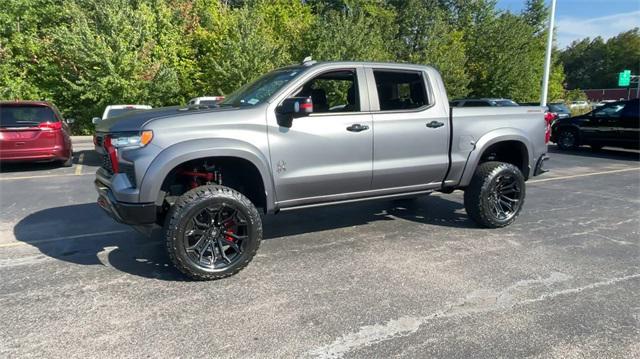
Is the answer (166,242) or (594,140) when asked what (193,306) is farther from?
(594,140)

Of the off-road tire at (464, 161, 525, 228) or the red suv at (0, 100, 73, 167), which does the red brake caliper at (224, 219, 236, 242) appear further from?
the red suv at (0, 100, 73, 167)

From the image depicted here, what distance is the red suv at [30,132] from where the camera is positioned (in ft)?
30.6

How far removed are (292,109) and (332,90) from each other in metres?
0.98

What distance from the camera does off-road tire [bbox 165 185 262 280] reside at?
3730 millimetres

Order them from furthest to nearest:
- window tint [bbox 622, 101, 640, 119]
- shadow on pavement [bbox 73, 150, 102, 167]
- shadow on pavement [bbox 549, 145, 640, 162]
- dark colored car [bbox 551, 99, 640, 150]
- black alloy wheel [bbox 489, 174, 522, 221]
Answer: shadow on pavement [bbox 549, 145, 640, 162] < dark colored car [bbox 551, 99, 640, 150] < window tint [bbox 622, 101, 640, 119] < shadow on pavement [bbox 73, 150, 102, 167] < black alloy wheel [bbox 489, 174, 522, 221]

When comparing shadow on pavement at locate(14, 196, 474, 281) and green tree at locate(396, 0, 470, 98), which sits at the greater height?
green tree at locate(396, 0, 470, 98)

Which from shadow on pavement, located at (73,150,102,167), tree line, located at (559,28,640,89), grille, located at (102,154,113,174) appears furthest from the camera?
tree line, located at (559,28,640,89)

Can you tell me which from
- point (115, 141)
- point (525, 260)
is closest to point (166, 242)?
point (115, 141)

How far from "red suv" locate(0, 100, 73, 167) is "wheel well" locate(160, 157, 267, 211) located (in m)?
6.97

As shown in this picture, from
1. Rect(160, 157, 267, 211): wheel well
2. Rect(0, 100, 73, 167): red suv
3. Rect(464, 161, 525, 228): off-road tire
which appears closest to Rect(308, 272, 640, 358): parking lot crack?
Rect(464, 161, 525, 228): off-road tire

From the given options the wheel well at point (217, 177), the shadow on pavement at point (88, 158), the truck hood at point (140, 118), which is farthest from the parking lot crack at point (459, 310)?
the shadow on pavement at point (88, 158)

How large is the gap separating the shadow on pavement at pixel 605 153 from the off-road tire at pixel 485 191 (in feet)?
31.2

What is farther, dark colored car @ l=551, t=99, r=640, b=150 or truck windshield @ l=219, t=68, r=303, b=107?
dark colored car @ l=551, t=99, r=640, b=150

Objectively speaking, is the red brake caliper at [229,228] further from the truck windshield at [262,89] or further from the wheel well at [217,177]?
the truck windshield at [262,89]
